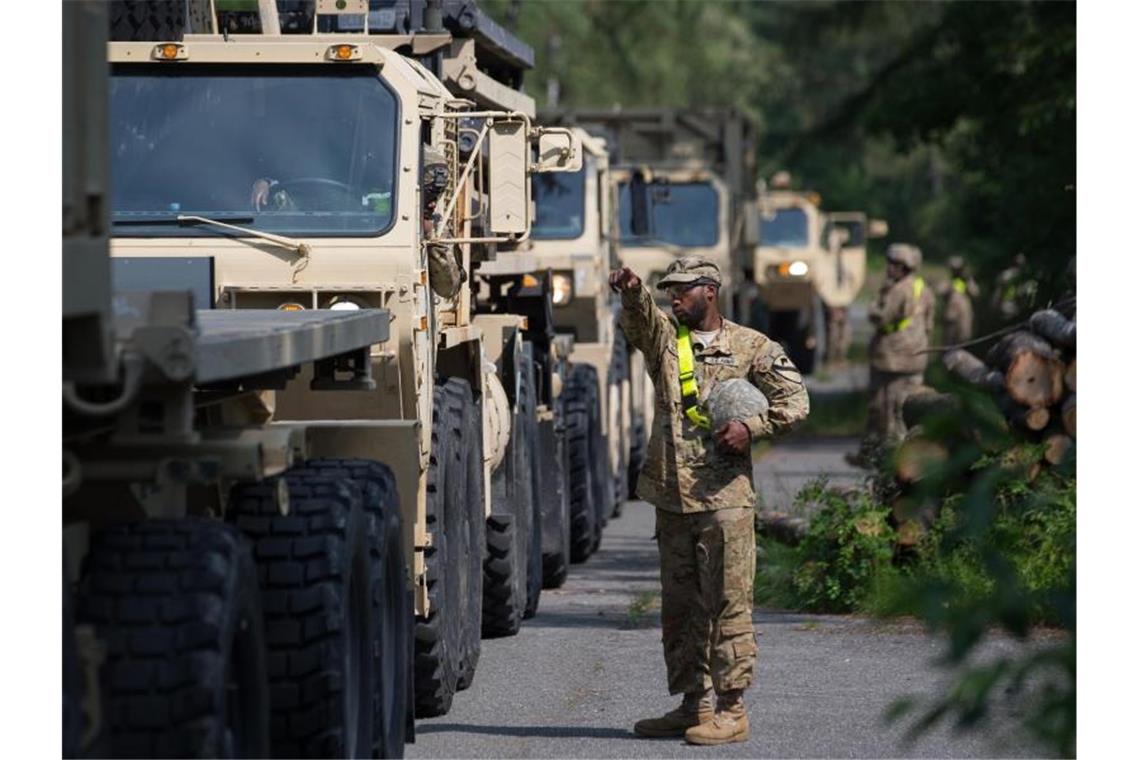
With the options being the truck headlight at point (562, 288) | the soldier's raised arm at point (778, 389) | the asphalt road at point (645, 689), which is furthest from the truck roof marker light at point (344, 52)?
the truck headlight at point (562, 288)

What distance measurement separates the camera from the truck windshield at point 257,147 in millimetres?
9586

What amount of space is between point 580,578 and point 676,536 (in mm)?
5655

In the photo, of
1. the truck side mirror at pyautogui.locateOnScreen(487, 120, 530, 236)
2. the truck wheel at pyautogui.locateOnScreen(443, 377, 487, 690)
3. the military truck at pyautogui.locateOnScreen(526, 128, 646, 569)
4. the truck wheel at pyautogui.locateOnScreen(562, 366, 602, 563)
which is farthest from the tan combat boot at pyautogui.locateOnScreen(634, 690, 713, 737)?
the military truck at pyautogui.locateOnScreen(526, 128, 646, 569)

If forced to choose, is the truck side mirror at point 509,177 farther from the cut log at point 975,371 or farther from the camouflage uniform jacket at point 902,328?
the camouflage uniform jacket at point 902,328

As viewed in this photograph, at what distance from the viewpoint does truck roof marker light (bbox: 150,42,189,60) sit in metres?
9.81

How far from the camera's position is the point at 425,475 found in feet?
31.4

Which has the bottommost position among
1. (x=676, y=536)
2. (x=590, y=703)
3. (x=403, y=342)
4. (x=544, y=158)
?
(x=590, y=703)

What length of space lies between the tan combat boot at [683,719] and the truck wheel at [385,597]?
55.0 inches

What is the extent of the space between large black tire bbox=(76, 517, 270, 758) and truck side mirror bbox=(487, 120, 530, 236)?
4034 mm

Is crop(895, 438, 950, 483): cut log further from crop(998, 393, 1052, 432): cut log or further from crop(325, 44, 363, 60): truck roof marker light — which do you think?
crop(998, 393, 1052, 432): cut log

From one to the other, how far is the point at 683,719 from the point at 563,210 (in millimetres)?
8782
